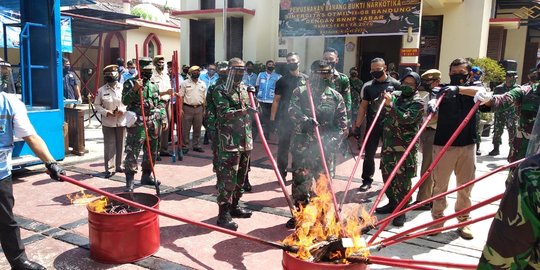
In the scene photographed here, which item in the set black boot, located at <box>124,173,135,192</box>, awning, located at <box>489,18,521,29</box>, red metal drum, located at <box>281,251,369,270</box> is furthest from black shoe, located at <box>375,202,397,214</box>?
awning, located at <box>489,18,521,29</box>

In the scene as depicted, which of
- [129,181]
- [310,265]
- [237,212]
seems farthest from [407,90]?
[129,181]

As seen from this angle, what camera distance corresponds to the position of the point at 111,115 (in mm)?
6484

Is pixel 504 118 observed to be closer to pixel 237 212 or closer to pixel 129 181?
pixel 237 212

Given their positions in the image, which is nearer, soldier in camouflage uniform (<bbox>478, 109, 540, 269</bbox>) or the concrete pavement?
soldier in camouflage uniform (<bbox>478, 109, 540, 269</bbox>)

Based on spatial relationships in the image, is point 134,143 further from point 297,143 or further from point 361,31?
point 361,31

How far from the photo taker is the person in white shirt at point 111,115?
6484 millimetres

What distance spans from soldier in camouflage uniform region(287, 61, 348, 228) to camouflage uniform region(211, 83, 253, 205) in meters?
0.56

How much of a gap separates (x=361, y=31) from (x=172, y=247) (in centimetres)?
869

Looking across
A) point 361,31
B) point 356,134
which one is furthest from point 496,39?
point 356,134

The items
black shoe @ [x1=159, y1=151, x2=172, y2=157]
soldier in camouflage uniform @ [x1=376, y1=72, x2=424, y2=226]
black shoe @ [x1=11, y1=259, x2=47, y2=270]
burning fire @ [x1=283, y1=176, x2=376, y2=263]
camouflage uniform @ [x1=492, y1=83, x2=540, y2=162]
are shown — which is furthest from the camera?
black shoe @ [x1=159, y1=151, x2=172, y2=157]

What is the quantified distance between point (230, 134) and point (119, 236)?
62.8 inches

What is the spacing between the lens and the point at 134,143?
227 inches

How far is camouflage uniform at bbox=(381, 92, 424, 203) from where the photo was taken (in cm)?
465

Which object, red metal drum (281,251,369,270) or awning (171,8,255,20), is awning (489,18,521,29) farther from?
red metal drum (281,251,369,270)
